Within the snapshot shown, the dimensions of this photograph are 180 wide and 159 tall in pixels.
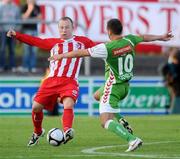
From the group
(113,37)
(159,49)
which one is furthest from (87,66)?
(113,37)

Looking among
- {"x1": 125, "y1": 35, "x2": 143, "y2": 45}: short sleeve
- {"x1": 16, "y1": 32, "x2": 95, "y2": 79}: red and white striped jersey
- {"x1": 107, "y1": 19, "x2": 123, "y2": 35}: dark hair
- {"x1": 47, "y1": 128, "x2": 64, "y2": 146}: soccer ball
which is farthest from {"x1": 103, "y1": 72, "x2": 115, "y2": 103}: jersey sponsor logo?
{"x1": 16, "y1": 32, "x2": 95, "y2": 79}: red and white striped jersey

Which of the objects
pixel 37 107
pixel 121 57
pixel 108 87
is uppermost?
pixel 121 57

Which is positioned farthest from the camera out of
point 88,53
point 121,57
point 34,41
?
point 34,41

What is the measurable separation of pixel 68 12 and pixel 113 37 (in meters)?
13.2

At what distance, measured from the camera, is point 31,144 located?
611 inches

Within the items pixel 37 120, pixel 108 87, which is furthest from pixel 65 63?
pixel 108 87

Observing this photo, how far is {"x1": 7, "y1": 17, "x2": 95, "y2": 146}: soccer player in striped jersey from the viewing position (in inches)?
607

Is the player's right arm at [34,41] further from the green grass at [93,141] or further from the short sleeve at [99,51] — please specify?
the green grass at [93,141]

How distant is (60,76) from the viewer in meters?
15.6

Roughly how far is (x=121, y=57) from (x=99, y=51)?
0.46 meters

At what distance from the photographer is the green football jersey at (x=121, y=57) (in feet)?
47.4

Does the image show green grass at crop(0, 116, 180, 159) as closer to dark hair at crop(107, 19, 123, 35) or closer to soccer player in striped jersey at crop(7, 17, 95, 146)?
soccer player in striped jersey at crop(7, 17, 95, 146)

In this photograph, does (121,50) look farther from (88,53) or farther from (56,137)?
(56,137)

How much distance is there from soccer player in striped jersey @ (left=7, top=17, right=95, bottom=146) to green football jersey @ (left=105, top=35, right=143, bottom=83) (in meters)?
0.94
